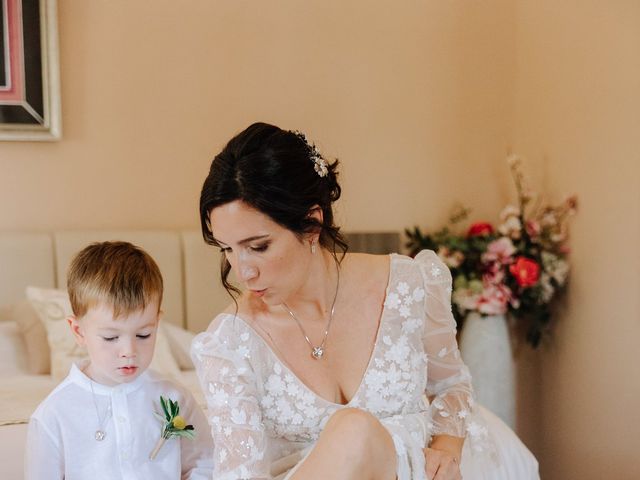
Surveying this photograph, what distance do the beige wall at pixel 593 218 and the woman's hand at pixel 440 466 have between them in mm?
1275

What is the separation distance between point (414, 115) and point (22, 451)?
229 cm

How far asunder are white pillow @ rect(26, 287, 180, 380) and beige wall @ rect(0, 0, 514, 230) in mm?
462

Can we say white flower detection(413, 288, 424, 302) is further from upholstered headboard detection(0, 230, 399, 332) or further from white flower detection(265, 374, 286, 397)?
upholstered headboard detection(0, 230, 399, 332)

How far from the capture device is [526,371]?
337cm

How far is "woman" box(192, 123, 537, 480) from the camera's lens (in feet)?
4.74

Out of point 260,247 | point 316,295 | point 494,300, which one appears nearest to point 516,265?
point 494,300

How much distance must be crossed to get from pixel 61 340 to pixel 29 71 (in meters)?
1.11

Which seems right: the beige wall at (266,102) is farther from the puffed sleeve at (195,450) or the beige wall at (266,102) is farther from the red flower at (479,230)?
the puffed sleeve at (195,450)

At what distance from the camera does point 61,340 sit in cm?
252

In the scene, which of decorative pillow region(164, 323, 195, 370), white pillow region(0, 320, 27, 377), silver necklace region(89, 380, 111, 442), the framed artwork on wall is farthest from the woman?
the framed artwork on wall

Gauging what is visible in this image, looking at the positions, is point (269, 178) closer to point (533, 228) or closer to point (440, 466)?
point (440, 466)

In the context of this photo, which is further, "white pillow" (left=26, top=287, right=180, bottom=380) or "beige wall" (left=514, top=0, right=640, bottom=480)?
"beige wall" (left=514, top=0, right=640, bottom=480)

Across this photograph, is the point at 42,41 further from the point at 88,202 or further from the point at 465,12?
the point at 465,12

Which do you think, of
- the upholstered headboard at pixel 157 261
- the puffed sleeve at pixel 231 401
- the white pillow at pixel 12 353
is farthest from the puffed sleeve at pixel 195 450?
the upholstered headboard at pixel 157 261
